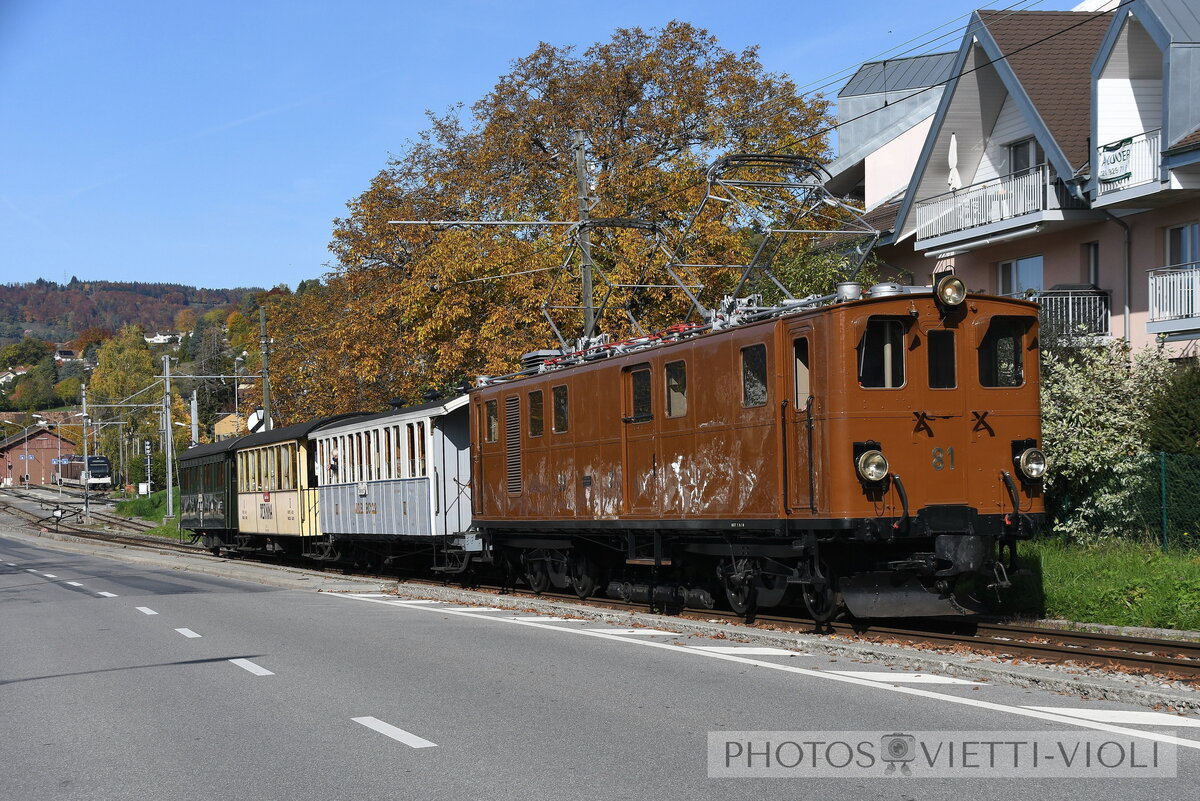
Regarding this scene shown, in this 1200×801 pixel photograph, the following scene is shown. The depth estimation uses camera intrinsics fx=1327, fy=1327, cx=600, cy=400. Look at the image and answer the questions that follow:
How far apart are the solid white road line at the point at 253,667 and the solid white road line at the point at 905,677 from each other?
5.03 m

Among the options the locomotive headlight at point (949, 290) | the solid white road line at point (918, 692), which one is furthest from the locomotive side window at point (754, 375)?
the solid white road line at point (918, 692)

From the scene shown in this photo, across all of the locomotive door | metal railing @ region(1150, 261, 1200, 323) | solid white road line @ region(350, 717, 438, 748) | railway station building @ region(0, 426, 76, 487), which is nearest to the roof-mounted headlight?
the locomotive door

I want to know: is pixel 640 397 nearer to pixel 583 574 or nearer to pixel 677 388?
pixel 677 388

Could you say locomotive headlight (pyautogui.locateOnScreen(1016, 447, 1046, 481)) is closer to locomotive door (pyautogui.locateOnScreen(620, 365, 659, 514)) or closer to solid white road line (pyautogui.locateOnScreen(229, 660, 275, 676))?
locomotive door (pyautogui.locateOnScreen(620, 365, 659, 514))

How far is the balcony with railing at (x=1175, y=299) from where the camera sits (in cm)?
2220

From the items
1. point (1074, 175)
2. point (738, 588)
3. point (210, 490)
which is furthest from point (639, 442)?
point (210, 490)

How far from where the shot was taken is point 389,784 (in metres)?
7.34

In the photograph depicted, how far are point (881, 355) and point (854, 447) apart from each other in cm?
103

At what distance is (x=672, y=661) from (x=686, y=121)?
92.1 feet

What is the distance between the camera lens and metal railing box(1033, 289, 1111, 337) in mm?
24556

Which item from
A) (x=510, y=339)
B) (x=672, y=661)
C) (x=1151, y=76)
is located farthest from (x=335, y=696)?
(x=510, y=339)

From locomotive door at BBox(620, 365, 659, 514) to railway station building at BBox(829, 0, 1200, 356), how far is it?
9397 millimetres

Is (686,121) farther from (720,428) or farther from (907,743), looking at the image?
(907,743)

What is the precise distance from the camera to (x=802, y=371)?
1362 centimetres
